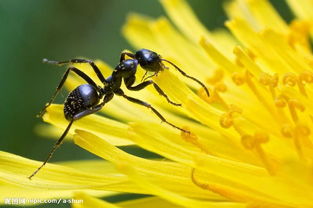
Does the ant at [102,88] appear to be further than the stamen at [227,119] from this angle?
Yes

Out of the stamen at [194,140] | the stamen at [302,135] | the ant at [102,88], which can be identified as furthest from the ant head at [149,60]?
the stamen at [302,135]

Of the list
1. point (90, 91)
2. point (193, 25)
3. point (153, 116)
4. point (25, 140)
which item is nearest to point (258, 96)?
point (153, 116)

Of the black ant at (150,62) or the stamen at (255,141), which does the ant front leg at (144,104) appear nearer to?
the black ant at (150,62)

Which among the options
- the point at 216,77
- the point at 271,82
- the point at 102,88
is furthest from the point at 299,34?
the point at 102,88

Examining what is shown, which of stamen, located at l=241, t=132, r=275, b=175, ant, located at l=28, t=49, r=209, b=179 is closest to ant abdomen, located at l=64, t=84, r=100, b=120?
ant, located at l=28, t=49, r=209, b=179

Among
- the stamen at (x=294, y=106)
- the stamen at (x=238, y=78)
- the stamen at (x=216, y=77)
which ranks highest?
the stamen at (x=238, y=78)

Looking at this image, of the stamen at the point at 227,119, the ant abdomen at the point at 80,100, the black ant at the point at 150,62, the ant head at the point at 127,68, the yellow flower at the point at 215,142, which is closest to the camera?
the yellow flower at the point at 215,142

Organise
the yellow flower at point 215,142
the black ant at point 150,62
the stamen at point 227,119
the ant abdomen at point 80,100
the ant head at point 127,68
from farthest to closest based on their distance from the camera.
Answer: the ant head at point 127,68 < the black ant at point 150,62 < the ant abdomen at point 80,100 < the stamen at point 227,119 < the yellow flower at point 215,142

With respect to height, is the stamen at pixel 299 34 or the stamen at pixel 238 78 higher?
the stamen at pixel 238 78
